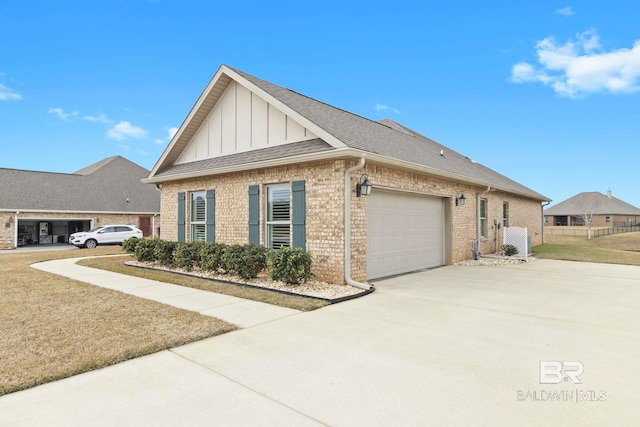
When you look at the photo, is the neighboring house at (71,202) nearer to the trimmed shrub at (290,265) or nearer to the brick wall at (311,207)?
the brick wall at (311,207)

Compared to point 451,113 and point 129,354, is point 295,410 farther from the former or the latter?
point 451,113

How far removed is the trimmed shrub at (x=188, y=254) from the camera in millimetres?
9438

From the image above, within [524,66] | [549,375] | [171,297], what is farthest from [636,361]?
[524,66]

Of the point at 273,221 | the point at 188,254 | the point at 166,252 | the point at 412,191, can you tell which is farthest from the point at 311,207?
the point at 166,252

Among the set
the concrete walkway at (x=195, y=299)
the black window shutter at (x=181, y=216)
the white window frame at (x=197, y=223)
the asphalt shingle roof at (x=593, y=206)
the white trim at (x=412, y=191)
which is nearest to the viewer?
the concrete walkway at (x=195, y=299)

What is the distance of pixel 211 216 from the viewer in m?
10.5

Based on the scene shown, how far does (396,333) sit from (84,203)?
26.2 metres

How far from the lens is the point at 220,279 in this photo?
8352mm

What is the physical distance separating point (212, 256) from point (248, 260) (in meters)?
1.48

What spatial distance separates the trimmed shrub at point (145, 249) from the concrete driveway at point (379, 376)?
7694mm

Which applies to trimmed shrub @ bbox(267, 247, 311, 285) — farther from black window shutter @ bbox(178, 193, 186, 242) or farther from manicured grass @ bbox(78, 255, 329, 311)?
black window shutter @ bbox(178, 193, 186, 242)

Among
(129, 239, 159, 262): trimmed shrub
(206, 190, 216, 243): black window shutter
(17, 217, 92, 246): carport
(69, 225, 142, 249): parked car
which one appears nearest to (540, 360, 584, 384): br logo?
(206, 190, 216, 243): black window shutter

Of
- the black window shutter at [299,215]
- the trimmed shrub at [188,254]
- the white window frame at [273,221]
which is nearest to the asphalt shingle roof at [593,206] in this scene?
the white window frame at [273,221]

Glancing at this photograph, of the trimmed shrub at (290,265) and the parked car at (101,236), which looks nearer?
the trimmed shrub at (290,265)
